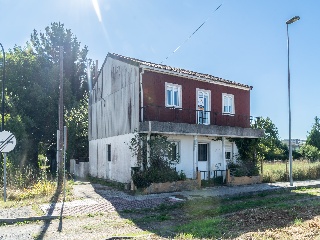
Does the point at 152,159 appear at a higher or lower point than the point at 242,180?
higher

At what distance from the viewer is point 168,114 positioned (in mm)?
18125

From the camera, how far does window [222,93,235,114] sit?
21416 millimetres

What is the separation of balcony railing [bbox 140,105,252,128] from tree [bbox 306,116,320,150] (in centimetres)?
2399

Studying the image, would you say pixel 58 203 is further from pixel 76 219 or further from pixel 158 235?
pixel 158 235

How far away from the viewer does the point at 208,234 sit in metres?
7.57

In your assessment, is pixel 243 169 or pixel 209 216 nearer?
pixel 209 216

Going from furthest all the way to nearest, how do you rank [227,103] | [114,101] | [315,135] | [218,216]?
[315,135] < [227,103] < [114,101] < [218,216]

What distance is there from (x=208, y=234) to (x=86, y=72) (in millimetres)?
36128

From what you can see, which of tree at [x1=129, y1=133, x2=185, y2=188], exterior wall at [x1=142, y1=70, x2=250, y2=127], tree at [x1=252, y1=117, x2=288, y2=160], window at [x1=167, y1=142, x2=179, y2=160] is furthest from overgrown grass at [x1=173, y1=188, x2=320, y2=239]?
tree at [x1=252, y1=117, x2=288, y2=160]

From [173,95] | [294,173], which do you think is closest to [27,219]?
[173,95]

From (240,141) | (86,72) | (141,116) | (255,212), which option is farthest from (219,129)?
(86,72)

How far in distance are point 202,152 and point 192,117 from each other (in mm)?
2384

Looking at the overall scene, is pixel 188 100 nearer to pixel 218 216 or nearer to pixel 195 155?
pixel 195 155

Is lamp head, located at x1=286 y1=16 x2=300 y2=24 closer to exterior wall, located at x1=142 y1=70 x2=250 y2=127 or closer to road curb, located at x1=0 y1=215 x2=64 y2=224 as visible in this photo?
exterior wall, located at x1=142 y1=70 x2=250 y2=127
